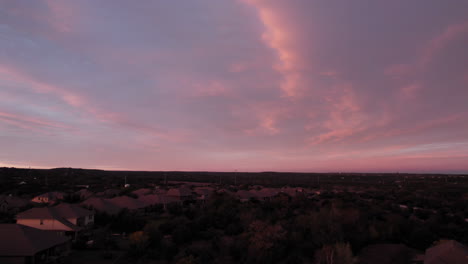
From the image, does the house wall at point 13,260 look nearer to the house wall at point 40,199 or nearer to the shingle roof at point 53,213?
the shingle roof at point 53,213

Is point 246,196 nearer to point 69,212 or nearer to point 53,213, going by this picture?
point 69,212

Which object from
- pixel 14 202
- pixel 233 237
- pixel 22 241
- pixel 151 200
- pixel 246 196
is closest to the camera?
pixel 22 241

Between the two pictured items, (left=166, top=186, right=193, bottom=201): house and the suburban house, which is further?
(left=166, top=186, right=193, bottom=201): house

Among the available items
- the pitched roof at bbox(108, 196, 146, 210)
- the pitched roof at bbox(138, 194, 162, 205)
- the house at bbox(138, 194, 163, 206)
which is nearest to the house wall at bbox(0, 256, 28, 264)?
the pitched roof at bbox(108, 196, 146, 210)

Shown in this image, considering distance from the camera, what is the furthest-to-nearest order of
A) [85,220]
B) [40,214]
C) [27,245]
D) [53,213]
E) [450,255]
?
[85,220] < [53,213] < [40,214] < [27,245] < [450,255]

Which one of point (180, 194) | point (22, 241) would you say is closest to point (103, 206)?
point (180, 194)

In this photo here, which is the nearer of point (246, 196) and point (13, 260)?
point (13, 260)

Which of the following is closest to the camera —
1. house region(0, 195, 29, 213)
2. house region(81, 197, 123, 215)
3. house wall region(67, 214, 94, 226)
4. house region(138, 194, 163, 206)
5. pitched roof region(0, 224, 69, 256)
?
pitched roof region(0, 224, 69, 256)

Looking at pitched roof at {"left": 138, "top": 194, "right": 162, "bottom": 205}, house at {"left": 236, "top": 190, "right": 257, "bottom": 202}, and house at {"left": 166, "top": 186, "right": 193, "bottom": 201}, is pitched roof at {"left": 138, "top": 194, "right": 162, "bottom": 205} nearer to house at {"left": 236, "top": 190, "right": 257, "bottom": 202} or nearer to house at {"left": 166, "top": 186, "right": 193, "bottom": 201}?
house at {"left": 166, "top": 186, "right": 193, "bottom": 201}
